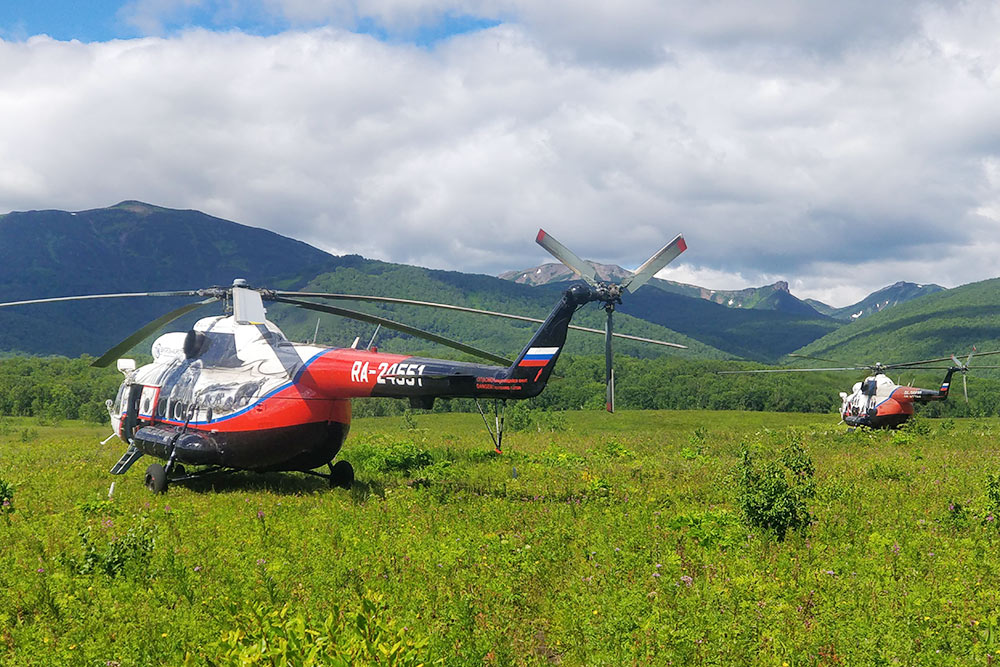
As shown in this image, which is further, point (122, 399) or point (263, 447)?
point (122, 399)

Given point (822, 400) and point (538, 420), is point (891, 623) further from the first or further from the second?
point (822, 400)

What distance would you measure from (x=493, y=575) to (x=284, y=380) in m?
7.72

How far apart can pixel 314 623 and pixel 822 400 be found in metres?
158

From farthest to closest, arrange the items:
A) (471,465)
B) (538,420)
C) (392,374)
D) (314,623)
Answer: (538,420) < (471,465) < (392,374) < (314,623)

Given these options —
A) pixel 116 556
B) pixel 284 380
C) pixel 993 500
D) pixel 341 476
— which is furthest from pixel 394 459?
pixel 993 500

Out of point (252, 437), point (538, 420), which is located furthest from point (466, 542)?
point (538, 420)

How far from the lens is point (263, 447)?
14.7 meters

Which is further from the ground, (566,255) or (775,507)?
(566,255)

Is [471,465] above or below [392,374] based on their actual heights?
Answer: below

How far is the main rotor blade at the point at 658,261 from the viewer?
11.2 metres

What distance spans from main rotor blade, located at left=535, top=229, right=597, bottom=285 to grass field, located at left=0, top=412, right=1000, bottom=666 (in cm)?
458

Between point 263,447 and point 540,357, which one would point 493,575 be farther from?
point 263,447

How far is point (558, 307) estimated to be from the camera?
12797 millimetres

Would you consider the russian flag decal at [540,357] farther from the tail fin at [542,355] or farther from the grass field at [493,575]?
the grass field at [493,575]
